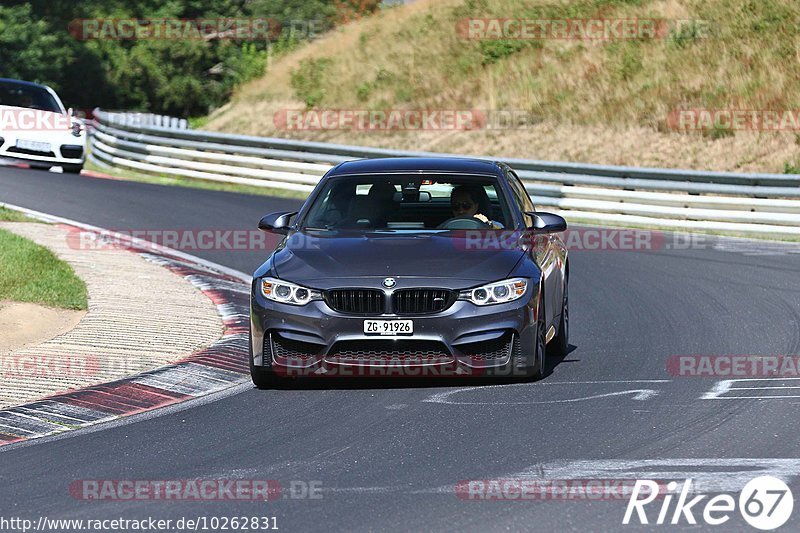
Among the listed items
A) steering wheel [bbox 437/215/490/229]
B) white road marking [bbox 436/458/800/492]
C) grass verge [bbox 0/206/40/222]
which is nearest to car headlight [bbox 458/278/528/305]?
steering wheel [bbox 437/215/490/229]

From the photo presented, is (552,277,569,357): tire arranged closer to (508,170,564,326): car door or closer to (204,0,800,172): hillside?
(508,170,564,326): car door

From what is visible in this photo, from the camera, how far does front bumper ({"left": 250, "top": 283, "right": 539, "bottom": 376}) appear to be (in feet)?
29.5

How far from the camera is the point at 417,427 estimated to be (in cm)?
800

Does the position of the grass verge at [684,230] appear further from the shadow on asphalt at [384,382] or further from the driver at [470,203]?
the shadow on asphalt at [384,382]

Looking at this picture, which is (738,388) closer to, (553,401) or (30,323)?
(553,401)

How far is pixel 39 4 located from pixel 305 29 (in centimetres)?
1417

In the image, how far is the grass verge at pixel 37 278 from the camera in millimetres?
12523

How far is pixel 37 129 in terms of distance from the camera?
82.9ft

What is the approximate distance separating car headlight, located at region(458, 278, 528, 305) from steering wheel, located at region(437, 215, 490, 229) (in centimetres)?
111

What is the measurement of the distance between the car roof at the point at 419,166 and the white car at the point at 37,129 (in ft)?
50.6

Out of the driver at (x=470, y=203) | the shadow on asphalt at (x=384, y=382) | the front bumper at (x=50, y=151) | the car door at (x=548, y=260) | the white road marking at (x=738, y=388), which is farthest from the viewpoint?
the front bumper at (x=50, y=151)

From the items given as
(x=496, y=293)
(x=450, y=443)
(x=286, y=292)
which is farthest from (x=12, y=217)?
(x=450, y=443)

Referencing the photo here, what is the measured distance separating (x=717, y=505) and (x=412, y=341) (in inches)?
127

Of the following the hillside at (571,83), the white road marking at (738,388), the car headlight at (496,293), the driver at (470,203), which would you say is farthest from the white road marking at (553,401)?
the hillside at (571,83)
